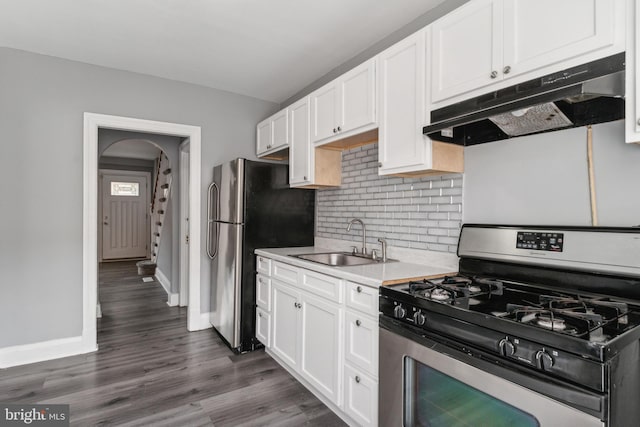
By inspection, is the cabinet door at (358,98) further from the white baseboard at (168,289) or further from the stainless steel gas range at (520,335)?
the white baseboard at (168,289)

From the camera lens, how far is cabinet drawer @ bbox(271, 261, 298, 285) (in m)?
2.49

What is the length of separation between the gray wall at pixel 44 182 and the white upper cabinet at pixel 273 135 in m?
1.25

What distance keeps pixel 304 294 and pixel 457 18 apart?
1829mm

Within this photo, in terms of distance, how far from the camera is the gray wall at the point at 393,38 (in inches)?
84.7

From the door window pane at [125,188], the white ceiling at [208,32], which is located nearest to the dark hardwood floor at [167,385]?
the white ceiling at [208,32]

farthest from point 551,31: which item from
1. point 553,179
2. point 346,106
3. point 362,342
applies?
point 362,342

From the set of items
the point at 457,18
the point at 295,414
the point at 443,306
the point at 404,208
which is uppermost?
the point at 457,18

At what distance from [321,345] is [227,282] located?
53.1 inches

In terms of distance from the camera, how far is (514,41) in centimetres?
145

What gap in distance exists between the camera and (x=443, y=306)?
1.36 meters

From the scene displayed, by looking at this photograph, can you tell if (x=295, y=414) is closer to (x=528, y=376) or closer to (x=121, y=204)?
(x=528, y=376)

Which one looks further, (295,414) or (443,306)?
(295,414)

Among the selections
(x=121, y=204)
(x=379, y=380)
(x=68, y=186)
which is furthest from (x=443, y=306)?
(x=121, y=204)

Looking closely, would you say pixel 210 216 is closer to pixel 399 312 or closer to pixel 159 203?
pixel 399 312
